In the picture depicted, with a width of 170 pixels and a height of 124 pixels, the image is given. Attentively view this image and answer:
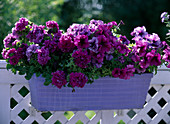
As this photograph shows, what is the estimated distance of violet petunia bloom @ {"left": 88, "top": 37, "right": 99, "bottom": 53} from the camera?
70.6 inches

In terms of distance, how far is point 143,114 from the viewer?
8.38ft

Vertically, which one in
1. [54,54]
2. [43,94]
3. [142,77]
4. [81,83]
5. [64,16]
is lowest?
[142,77]

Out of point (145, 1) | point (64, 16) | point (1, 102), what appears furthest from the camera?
point (64, 16)

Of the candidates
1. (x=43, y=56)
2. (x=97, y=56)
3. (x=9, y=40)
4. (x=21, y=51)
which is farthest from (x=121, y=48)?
(x=9, y=40)

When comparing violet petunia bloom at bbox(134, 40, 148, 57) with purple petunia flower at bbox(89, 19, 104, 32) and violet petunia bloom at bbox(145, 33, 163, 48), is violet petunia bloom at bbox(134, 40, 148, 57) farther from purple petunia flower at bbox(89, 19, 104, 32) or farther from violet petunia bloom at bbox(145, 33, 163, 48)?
purple petunia flower at bbox(89, 19, 104, 32)

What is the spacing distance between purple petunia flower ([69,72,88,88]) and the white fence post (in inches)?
29.6

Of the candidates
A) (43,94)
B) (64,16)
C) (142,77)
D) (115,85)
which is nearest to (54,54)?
(43,94)

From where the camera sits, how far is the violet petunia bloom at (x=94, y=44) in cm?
179

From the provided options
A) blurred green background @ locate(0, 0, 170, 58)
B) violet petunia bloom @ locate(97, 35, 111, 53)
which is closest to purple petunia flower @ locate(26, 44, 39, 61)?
violet petunia bloom @ locate(97, 35, 111, 53)

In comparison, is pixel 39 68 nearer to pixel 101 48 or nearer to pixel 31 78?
pixel 31 78

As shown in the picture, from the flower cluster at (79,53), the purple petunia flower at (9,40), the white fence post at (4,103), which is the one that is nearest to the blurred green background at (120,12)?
the white fence post at (4,103)

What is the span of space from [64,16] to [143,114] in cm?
907

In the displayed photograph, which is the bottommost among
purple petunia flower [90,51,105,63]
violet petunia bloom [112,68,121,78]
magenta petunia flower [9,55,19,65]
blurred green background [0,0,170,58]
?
violet petunia bloom [112,68,121,78]

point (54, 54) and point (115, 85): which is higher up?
point (54, 54)
